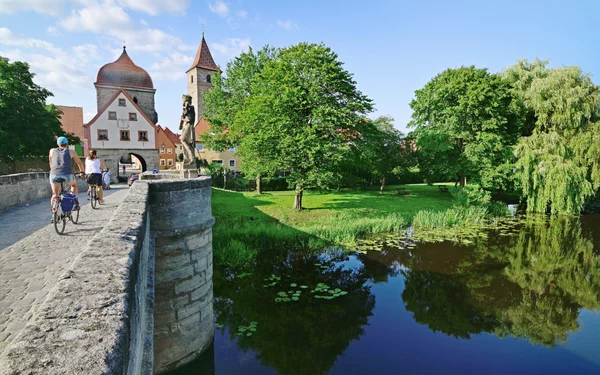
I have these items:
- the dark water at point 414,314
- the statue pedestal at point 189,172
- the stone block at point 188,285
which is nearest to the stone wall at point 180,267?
the stone block at point 188,285

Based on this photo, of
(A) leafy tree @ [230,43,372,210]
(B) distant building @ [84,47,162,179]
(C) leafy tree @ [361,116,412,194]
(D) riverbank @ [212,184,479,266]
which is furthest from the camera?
(B) distant building @ [84,47,162,179]

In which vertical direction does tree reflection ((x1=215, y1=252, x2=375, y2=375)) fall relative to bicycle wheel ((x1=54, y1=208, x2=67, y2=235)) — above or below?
below

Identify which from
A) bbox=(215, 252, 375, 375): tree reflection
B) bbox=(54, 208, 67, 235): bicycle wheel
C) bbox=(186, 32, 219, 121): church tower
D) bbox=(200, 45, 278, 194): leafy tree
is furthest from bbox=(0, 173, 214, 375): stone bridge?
bbox=(186, 32, 219, 121): church tower

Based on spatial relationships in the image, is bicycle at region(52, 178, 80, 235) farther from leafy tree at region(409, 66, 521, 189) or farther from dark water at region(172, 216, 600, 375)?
leafy tree at region(409, 66, 521, 189)

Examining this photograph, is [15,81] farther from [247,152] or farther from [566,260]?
[566,260]

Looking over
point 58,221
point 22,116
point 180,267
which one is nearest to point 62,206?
point 58,221

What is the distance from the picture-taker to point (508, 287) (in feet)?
41.3

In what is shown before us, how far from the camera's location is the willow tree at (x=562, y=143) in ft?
72.8

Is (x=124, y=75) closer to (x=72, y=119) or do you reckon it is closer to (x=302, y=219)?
(x=72, y=119)

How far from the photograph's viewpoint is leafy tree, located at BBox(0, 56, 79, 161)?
23344 millimetres

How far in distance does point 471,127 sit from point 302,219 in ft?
48.1

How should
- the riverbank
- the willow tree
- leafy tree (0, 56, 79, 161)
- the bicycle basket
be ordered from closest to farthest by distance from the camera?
1. the bicycle basket
2. the riverbank
3. the willow tree
4. leafy tree (0, 56, 79, 161)

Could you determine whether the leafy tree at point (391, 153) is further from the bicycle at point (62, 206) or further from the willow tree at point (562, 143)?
the bicycle at point (62, 206)

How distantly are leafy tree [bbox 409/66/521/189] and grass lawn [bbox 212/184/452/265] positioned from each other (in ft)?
11.5
